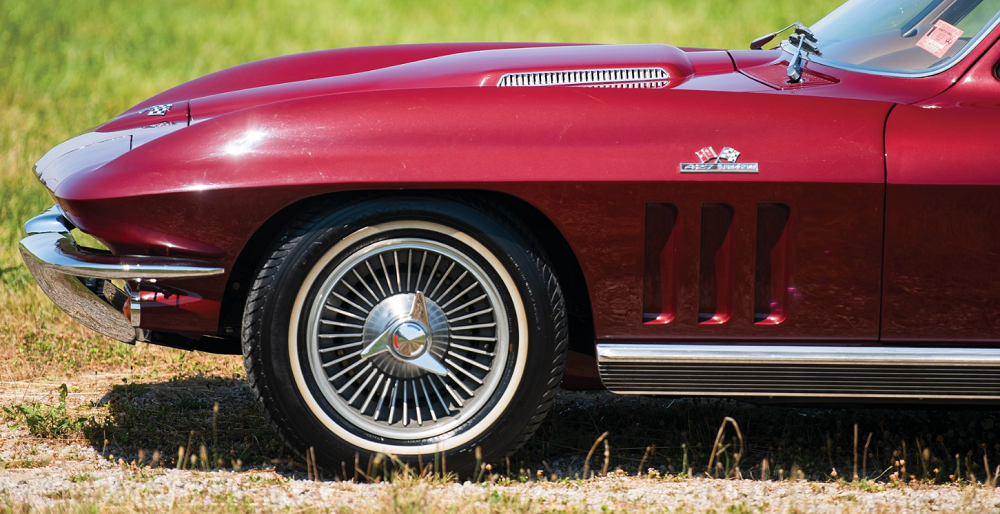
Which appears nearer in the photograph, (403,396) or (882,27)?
(403,396)

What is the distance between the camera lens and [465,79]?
3.58 metres

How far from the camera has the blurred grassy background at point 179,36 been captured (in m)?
7.35

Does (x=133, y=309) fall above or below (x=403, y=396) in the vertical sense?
above

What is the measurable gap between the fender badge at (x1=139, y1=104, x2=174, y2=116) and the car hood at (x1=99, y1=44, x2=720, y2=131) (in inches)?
0.8

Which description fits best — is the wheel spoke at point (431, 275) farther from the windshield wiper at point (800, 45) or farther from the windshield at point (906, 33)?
the windshield at point (906, 33)

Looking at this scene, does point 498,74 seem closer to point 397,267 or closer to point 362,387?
point 397,267

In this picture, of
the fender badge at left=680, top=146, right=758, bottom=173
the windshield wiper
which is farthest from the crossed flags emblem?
the windshield wiper

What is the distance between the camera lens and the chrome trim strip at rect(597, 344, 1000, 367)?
3.06 m

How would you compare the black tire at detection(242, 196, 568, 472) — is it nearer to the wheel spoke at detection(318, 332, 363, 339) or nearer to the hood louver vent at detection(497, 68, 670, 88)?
the wheel spoke at detection(318, 332, 363, 339)

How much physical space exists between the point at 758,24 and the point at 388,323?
12958mm

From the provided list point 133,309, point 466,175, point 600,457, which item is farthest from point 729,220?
point 133,309

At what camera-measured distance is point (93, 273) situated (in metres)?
3.12

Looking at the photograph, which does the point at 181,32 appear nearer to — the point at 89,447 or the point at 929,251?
the point at 89,447

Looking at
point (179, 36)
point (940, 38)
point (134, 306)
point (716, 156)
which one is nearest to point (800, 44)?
point (940, 38)
